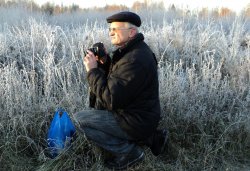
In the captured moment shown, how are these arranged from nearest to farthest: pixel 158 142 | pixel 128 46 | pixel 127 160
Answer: pixel 128 46, pixel 127 160, pixel 158 142

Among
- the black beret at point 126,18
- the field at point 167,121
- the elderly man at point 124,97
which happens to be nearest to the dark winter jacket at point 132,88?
the elderly man at point 124,97

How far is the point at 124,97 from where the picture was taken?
3.41m

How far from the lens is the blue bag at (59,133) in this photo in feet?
13.1

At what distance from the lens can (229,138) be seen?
4473 mm

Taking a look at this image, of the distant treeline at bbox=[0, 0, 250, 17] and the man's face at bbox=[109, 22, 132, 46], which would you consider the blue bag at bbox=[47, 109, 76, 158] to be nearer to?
the man's face at bbox=[109, 22, 132, 46]

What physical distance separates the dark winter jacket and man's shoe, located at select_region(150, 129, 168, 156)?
23 cm

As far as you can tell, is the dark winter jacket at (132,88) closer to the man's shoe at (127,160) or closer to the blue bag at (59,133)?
the man's shoe at (127,160)

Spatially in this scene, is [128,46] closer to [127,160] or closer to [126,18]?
[126,18]

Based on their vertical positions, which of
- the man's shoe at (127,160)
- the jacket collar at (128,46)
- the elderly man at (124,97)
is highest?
the jacket collar at (128,46)

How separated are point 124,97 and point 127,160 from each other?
734 millimetres

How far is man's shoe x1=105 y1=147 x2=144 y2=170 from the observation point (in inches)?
148

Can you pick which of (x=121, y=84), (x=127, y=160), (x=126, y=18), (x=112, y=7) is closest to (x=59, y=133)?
(x=127, y=160)

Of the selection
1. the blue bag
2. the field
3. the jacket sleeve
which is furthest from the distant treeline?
the jacket sleeve

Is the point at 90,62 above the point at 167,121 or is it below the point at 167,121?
above
